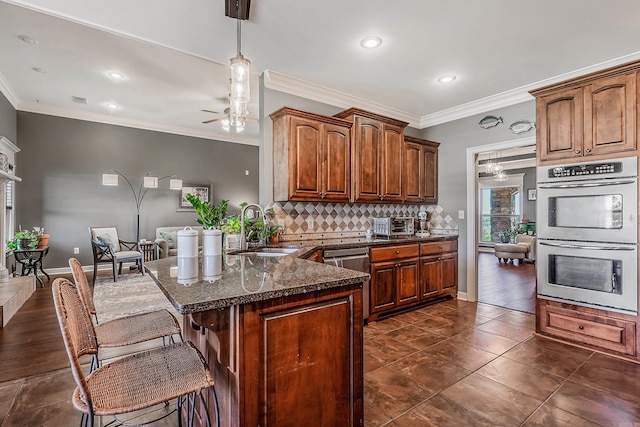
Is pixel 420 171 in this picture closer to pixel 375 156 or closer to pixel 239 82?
pixel 375 156

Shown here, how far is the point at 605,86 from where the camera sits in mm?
2699

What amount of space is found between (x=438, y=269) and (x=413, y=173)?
1358mm

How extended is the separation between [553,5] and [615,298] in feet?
7.88

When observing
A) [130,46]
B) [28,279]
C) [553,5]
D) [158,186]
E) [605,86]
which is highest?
[130,46]

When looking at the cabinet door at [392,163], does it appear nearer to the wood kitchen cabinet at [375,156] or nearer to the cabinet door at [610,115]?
the wood kitchen cabinet at [375,156]

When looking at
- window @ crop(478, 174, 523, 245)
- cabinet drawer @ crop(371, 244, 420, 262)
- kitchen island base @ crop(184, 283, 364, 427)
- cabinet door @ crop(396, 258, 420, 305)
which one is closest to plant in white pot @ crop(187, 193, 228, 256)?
kitchen island base @ crop(184, 283, 364, 427)

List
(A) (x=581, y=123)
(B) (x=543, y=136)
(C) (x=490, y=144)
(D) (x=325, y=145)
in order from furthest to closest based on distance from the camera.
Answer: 1. (C) (x=490, y=144)
2. (D) (x=325, y=145)
3. (B) (x=543, y=136)
4. (A) (x=581, y=123)

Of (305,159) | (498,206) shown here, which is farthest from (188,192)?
(498,206)

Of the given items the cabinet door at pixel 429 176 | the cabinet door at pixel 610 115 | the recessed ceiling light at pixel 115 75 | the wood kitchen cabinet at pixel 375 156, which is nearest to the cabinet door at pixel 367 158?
the wood kitchen cabinet at pixel 375 156

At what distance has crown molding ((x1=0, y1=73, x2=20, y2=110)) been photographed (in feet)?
14.3

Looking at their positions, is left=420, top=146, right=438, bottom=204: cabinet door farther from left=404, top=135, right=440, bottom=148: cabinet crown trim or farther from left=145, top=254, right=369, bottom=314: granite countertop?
left=145, top=254, right=369, bottom=314: granite countertop

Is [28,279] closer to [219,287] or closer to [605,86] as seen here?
[219,287]

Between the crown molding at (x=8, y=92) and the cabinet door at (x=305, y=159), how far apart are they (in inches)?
167

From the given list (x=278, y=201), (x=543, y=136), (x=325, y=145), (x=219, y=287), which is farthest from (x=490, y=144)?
(x=219, y=287)
